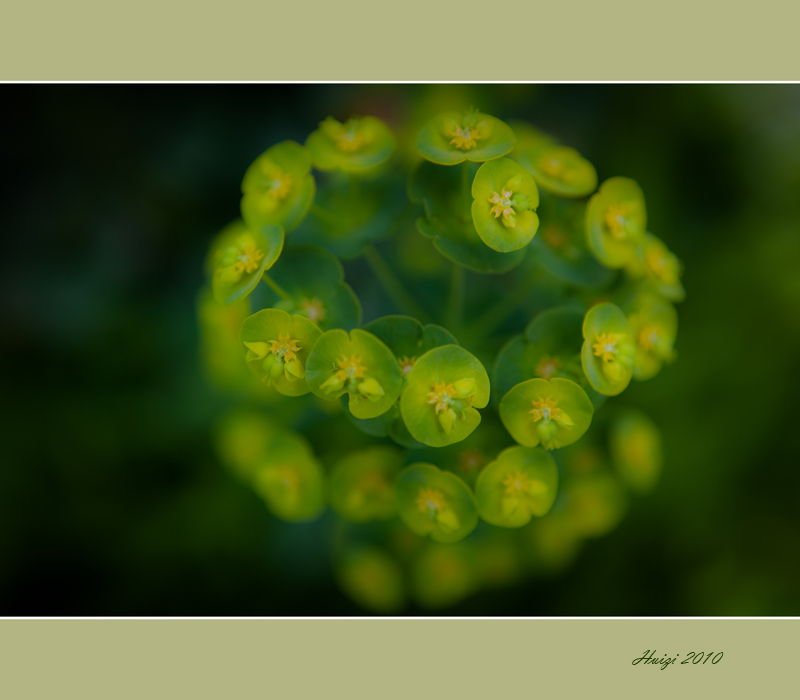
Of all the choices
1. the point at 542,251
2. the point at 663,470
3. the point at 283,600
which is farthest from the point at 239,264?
the point at 663,470

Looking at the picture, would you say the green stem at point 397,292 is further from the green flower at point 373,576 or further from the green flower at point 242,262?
the green flower at point 373,576

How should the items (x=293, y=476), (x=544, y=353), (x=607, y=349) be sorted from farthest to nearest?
(x=293, y=476) → (x=544, y=353) → (x=607, y=349)

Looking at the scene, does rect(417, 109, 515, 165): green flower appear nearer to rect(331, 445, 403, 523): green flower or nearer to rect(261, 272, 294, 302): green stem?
rect(261, 272, 294, 302): green stem

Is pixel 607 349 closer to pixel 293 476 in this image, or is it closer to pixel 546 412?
pixel 546 412

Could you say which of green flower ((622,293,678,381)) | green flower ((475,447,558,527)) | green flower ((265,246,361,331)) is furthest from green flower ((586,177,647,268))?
green flower ((265,246,361,331))

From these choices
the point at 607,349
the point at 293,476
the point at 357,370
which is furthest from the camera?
the point at 293,476

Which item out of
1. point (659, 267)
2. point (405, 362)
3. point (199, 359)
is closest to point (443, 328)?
point (405, 362)
